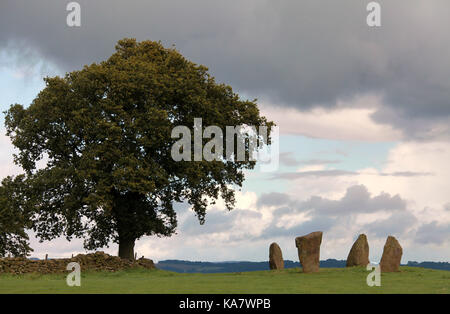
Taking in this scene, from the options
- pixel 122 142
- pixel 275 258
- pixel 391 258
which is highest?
pixel 122 142

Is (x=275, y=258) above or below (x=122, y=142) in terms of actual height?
below

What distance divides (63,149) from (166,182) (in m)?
8.57

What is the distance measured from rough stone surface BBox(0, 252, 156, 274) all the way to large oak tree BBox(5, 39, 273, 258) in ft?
9.03

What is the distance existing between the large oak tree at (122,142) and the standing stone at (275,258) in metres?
7.64

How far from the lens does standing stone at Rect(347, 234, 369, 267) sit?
136 ft

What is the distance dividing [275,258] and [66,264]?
1532 centimetres

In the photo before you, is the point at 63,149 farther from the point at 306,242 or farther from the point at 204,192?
the point at 306,242

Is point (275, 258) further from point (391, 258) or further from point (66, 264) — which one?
point (66, 264)

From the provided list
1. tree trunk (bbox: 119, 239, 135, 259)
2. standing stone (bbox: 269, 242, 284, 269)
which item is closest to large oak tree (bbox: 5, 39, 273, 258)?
tree trunk (bbox: 119, 239, 135, 259)

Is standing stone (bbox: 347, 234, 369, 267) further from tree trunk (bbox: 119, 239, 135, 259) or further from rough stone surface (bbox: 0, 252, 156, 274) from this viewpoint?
tree trunk (bbox: 119, 239, 135, 259)

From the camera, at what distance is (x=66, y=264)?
137ft

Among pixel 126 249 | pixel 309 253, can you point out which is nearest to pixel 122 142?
pixel 126 249

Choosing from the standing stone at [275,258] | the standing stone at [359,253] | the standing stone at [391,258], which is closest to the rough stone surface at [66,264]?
the standing stone at [275,258]

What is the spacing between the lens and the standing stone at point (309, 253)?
35.6 metres
